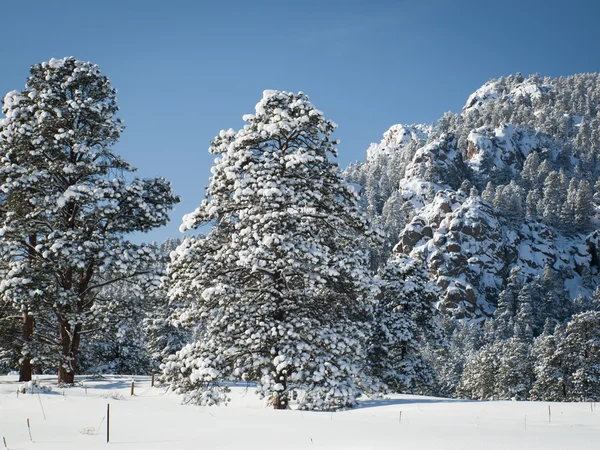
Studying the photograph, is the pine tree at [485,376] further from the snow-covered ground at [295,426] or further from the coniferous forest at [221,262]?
the snow-covered ground at [295,426]

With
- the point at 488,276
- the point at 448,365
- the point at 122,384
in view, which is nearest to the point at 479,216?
the point at 488,276

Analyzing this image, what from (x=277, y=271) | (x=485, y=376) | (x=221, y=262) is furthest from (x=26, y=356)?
(x=485, y=376)

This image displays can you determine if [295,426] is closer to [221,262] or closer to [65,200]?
[221,262]

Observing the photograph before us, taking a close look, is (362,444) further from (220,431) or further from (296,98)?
(296,98)

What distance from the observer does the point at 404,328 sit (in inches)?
1217

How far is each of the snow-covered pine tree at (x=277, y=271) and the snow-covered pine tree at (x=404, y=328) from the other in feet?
47.2

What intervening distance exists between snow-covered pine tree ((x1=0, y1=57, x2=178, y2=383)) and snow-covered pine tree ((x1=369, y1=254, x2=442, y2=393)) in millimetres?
15578

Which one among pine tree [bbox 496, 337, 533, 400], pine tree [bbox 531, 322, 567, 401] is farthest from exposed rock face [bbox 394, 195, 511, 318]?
pine tree [bbox 531, 322, 567, 401]

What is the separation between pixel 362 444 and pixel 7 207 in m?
18.9

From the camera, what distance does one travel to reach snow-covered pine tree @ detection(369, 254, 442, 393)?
101 feet

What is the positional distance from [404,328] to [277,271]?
687 inches

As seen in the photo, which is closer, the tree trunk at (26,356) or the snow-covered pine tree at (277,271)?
the snow-covered pine tree at (277,271)

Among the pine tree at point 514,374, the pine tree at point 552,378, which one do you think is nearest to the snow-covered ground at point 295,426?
the pine tree at point 552,378

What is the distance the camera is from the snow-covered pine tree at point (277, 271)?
14367 millimetres
